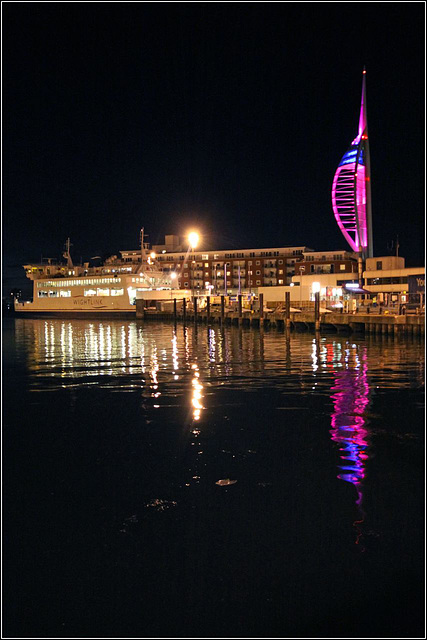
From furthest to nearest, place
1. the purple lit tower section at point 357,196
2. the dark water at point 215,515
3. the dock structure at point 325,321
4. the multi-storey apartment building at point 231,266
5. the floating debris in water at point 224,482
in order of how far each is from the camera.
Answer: the multi-storey apartment building at point 231,266
the purple lit tower section at point 357,196
the dock structure at point 325,321
the floating debris in water at point 224,482
the dark water at point 215,515

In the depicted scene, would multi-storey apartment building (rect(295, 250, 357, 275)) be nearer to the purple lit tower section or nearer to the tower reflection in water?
the purple lit tower section

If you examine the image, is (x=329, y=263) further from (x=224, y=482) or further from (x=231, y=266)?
(x=224, y=482)

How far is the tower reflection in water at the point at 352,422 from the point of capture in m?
8.65

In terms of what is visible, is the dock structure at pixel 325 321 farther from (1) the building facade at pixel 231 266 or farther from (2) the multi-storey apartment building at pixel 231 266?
(2) the multi-storey apartment building at pixel 231 266

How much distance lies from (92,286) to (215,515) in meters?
75.5

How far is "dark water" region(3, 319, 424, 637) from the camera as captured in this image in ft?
17.8

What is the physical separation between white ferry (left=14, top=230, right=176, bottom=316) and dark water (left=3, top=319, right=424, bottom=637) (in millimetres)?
59683

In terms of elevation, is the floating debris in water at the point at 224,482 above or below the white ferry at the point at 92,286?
below

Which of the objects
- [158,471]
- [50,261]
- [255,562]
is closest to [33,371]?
[158,471]

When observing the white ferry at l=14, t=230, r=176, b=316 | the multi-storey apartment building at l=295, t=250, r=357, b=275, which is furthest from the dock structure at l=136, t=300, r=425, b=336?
the multi-storey apartment building at l=295, t=250, r=357, b=275

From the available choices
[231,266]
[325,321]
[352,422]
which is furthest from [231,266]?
[352,422]

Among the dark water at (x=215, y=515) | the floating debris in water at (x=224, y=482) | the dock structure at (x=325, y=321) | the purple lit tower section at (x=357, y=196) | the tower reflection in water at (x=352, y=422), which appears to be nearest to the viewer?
the dark water at (x=215, y=515)

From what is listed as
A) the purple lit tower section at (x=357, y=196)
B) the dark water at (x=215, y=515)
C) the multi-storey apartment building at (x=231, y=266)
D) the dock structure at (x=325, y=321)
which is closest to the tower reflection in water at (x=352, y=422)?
the dark water at (x=215, y=515)

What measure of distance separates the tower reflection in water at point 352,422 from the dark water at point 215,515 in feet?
0.17
